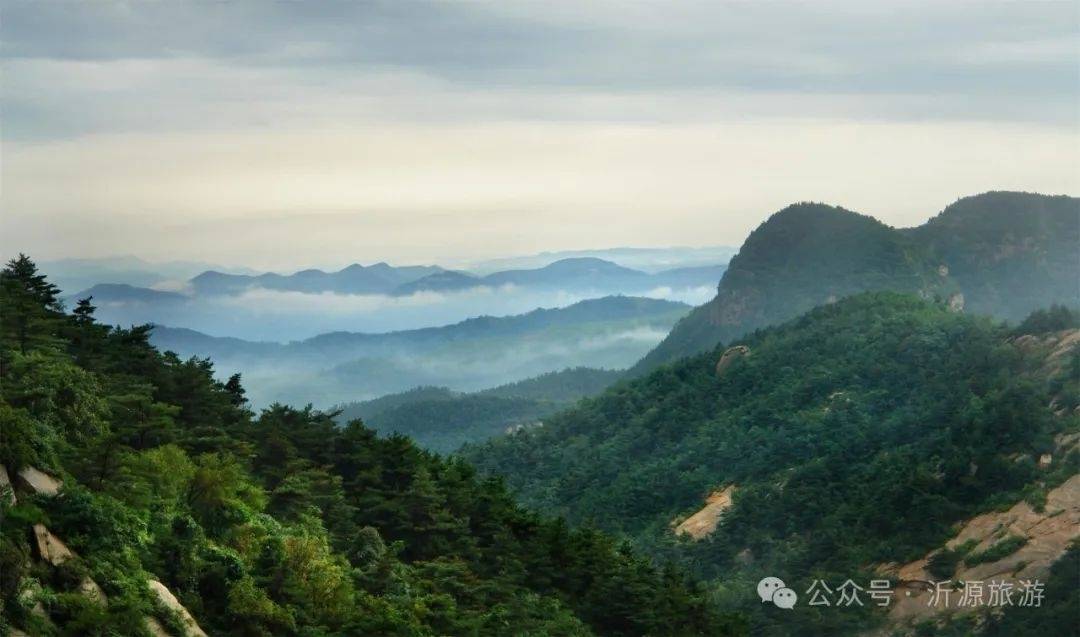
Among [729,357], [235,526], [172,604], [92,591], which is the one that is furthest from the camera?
[729,357]

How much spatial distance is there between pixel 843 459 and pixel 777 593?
21250mm

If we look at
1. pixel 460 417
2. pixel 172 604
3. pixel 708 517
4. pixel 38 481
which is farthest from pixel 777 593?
pixel 460 417

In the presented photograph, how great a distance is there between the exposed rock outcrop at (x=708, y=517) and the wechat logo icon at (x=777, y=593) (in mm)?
16459

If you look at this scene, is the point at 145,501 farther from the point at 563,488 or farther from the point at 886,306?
the point at 886,306

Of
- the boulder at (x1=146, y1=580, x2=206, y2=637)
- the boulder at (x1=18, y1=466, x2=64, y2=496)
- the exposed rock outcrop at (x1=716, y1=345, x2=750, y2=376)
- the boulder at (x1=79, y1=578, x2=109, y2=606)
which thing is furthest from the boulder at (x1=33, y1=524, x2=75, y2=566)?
the exposed rock outcrop at (x1=716, y1=345, x2=750, y2=376)

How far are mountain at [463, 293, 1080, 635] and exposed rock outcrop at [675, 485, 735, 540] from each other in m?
0.19

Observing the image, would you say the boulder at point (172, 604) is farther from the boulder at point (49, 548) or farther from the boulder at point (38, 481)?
the boulder at point (38, 481)

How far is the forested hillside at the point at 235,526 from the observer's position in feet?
93.2

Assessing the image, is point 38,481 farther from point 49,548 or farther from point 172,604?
point 172,604

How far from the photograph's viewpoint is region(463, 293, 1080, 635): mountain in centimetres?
6066

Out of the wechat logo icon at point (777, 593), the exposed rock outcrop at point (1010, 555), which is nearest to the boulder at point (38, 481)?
the wechat logo icon at point (777, 593)

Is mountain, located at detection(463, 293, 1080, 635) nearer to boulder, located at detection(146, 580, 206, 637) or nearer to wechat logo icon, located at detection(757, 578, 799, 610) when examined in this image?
wechat logo icon, located at detection(757, 578, 799, 610)

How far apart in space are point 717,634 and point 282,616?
20763 millimetres

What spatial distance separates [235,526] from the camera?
115 ft
